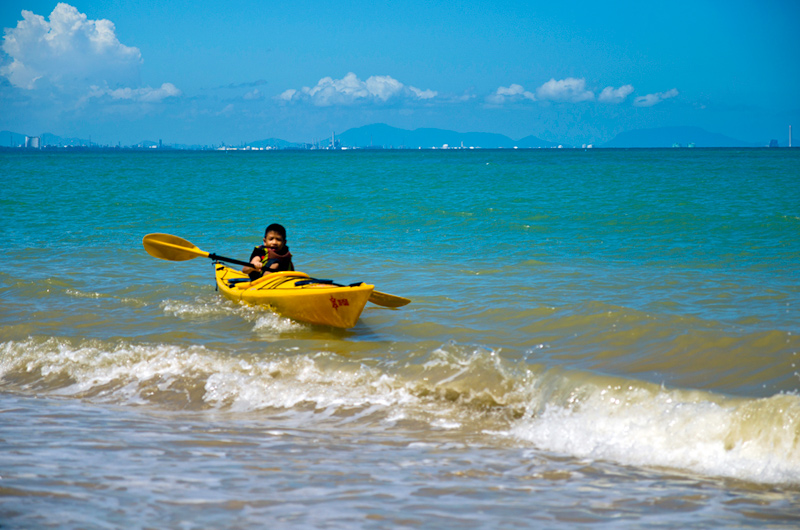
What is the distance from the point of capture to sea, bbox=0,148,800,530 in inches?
120

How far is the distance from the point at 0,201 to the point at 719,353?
86.3ft

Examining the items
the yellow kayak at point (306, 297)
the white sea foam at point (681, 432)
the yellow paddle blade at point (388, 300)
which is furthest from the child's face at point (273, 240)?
the white sea foam at point (681, 432)

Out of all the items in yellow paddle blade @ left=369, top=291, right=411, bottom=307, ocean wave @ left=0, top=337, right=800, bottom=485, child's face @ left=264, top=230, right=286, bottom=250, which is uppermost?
child's face @ left=264, top=230, right=286, bottom=250

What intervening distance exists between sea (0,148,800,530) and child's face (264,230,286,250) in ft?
2.77

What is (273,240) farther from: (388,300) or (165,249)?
(165,249)

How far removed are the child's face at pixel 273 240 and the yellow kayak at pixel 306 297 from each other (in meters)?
0.51

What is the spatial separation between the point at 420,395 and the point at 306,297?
2.11 meters

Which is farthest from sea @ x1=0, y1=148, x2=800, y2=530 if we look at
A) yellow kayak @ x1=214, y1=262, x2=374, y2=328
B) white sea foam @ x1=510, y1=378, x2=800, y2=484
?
yellow kayak @ x1=214, y1=262, x2=374, y2=328

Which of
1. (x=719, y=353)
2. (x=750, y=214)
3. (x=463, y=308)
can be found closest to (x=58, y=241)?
(x=463, y=308)

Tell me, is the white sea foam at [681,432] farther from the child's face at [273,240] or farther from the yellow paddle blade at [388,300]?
the child's face at [273,240]

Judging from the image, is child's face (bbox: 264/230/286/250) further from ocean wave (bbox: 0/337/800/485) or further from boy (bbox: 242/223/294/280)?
ocean wave (bbox: 0/337/800/485)

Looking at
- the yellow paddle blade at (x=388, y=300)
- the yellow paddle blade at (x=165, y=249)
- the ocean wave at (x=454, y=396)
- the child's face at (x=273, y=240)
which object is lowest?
the ocean wave at (x=454, y=396)

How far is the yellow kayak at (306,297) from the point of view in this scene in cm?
655

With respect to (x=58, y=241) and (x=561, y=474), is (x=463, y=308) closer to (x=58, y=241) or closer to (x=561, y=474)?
(x=561, y=474)
